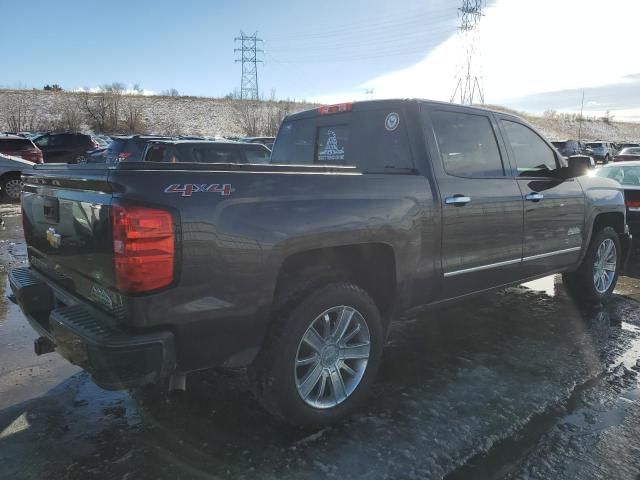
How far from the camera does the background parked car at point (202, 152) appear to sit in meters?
9.57

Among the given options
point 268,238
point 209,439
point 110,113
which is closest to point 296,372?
point 209,439

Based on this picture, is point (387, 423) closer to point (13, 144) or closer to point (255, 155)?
point (255, 155)

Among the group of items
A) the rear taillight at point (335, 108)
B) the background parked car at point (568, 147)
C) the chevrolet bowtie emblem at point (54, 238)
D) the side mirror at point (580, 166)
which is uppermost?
the background parked car at point (568, 147)

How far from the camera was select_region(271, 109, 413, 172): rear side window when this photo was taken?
371cm

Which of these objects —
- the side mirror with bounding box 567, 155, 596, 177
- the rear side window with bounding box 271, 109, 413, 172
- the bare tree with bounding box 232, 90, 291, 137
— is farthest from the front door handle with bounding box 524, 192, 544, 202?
the bare tree with bounding box 232, 90, 291, 137

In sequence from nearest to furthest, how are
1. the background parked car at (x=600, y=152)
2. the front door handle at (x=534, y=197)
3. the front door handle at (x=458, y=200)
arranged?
1. the front door handle at (x=458, y=200)
2. the front door handle at (x=534, y=197)
3. the background parked car at (x=600, y=152)

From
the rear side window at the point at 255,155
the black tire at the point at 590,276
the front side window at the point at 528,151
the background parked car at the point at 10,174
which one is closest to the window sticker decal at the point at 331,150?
the front side window at the point at 528,151

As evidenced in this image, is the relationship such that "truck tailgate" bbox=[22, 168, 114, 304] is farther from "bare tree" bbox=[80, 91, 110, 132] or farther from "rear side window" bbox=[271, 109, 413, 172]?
"bare tree" bbox=[80, 91, 110, 132]

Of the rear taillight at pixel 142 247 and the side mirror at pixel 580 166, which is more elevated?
the side mirror at pixel 580 166

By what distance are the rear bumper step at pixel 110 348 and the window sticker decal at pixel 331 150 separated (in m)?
2.22

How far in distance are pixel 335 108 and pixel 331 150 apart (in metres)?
0.34

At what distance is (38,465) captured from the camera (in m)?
2.64

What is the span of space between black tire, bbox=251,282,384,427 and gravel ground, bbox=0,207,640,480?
0.43 feet

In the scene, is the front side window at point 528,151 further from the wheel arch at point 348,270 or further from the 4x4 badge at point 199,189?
→ the 4x4 badge at point 199,189
